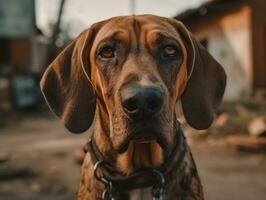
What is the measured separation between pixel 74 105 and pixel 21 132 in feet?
41.7

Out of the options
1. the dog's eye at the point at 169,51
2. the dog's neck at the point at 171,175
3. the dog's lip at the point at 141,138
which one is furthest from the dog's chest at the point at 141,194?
the dog's eye at the point at 169,51

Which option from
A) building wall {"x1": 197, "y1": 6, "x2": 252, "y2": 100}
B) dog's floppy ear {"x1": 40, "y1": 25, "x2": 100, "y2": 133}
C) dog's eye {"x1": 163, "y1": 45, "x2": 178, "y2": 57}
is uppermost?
dog's eye {"x1": 163, "y1": 45, "x2": 178, "y2": 57}

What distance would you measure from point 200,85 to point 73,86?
800 millimetres

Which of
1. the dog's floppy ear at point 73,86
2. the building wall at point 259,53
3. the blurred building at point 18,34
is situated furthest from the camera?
the blurred building at point 18,34

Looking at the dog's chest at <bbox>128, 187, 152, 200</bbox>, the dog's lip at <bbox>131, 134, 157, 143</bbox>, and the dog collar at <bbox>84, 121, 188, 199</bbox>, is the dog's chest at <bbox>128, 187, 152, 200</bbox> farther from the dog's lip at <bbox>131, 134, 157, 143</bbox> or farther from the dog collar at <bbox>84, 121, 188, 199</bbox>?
the dog's lip at <bbox>131, 134, 157, 143</bbox>

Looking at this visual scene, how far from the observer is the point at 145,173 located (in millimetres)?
3234

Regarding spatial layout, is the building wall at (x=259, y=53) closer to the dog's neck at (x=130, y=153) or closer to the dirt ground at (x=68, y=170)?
the dirt ground at (x=68, y=170)

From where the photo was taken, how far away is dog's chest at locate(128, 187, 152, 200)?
321cm

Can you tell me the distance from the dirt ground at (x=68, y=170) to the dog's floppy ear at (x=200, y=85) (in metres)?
3.53

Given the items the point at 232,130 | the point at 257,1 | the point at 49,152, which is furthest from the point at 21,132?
the point at 257,1

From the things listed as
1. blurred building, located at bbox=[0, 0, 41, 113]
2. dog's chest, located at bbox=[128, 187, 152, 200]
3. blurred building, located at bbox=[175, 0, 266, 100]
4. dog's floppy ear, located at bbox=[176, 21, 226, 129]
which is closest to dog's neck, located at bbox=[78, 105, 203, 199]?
dog's chest, located at bbox=[128, 187, 152, 200]

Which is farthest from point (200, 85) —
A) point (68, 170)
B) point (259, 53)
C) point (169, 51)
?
point (259, 53)

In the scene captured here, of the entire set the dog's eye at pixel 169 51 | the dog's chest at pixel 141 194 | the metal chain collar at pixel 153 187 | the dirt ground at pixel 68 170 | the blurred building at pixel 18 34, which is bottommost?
the blurred building at pixel 18 34

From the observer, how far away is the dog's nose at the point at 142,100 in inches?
108
